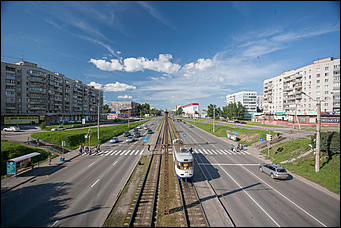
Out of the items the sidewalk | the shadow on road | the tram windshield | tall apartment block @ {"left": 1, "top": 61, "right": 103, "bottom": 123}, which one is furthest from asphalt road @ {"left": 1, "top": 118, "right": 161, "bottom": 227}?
tall apartment block @ {"left": 1, "top": 61, "right": 103, "bottom": 123}

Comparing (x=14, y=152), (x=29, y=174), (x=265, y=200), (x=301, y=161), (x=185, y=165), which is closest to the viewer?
(x=265, y=200)

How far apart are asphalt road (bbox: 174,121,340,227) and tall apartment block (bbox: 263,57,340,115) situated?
4317cm

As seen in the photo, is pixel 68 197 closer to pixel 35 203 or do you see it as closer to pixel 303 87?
pixel 35 203

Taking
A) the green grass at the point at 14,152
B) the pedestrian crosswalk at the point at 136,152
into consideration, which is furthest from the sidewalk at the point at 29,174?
the pedestrian crosswalk at the point at 136,152

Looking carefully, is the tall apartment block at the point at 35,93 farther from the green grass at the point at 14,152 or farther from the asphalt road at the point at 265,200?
the asphalt road at the point at 265,200

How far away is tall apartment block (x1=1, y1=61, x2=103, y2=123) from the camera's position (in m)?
62.1

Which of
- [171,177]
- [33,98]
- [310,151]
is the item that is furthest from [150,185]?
[33,98]

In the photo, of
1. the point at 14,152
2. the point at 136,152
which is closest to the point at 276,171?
the point at 136,152

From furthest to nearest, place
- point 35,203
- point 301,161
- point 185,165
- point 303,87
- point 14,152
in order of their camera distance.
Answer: point 303,87 → point 14,152 → point 301,161 → point 185,165 → point 35,203

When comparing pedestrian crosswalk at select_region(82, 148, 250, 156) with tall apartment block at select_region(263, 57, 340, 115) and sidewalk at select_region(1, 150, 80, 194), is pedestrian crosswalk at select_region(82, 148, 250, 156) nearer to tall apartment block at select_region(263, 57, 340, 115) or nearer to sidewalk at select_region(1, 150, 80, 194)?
sidewalk at select_region(1, 150, 80, 194)

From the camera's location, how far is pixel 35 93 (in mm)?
71812

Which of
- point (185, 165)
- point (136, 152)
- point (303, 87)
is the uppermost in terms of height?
point (303, 87)

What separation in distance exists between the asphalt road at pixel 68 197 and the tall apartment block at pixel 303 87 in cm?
5947

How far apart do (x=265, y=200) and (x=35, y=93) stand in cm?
9031
